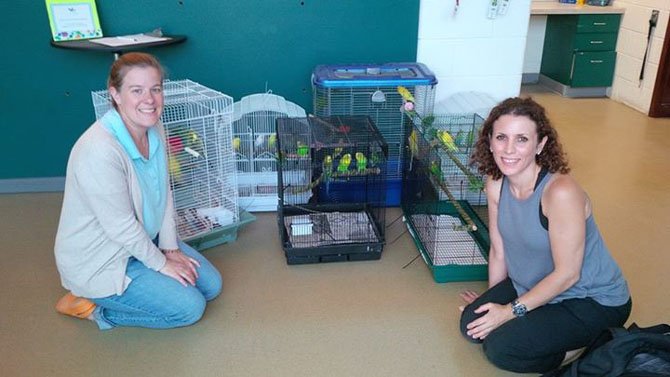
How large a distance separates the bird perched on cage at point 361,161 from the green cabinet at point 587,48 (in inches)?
136

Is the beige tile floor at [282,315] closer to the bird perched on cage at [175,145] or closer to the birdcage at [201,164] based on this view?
the birdcage at [201,164]

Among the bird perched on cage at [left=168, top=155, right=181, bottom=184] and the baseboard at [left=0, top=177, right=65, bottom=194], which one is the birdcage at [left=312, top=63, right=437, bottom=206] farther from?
the baseboard at [left=0, top=177, right=65, bottom=194]

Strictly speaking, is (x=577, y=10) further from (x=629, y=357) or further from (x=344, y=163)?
(x=629, y=357)

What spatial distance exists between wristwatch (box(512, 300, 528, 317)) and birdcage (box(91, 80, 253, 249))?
4.39ft

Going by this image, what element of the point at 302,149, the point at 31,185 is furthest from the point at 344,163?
the point at 31,185

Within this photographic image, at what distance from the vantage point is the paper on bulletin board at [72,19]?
9.11ft

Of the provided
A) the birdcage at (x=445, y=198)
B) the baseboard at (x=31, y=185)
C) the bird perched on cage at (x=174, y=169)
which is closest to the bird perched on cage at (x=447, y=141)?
the birdcage at (x=445, y=198)

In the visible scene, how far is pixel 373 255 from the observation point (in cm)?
250

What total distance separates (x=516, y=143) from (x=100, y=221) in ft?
4.41

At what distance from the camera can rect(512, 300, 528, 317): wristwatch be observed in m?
1.78

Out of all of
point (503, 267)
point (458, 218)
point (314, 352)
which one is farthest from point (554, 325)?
point (458, 218)

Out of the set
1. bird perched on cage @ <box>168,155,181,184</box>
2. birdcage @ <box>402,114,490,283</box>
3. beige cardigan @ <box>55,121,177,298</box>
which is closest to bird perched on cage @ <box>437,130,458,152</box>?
birdcage @ <box>402,114,490,283</box>

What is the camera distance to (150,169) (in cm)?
198

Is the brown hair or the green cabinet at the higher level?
the brown hair
